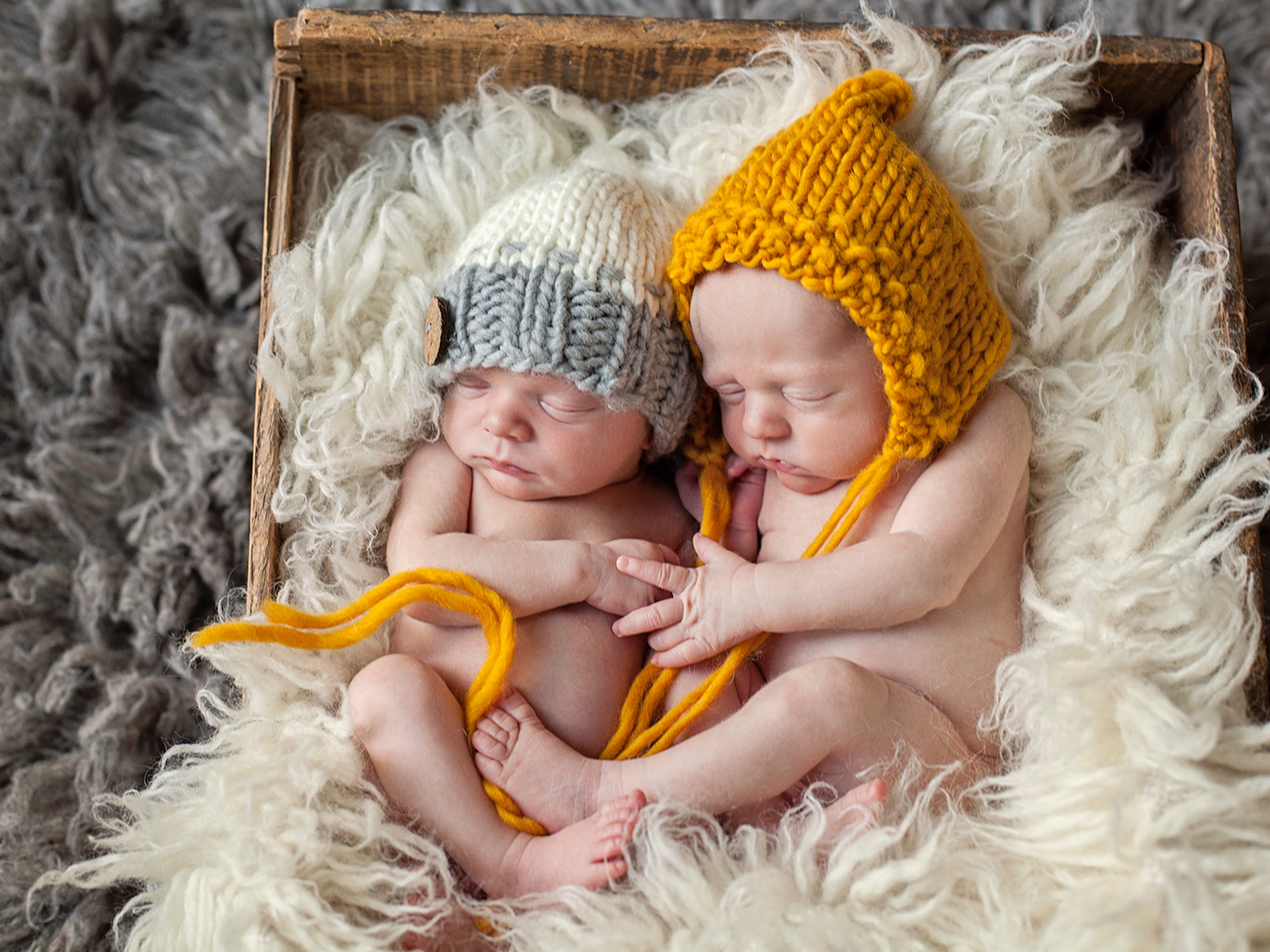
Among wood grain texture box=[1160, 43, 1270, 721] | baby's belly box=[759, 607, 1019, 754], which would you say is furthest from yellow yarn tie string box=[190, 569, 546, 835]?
wood grain texture box=[1160, 43, 1270, 721]

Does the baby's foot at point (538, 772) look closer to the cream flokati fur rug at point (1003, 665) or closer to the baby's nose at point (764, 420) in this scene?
the cream flokati fur rug at point (1003, 665)

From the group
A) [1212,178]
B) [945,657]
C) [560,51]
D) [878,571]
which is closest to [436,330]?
[560,51]

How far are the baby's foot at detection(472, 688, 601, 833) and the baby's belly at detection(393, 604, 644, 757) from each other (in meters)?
0.05

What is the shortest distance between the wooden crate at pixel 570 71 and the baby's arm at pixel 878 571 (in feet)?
1.06

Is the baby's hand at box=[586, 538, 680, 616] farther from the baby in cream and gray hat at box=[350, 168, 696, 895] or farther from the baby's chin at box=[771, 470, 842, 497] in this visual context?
the baby's chin at box=[771, 470, 842, 497]

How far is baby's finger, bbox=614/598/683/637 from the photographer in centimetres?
116

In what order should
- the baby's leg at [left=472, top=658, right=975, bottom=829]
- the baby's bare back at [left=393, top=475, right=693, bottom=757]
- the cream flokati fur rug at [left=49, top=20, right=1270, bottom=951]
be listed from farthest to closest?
the baby's bare back at [left=393, top=475, right=693, bottom=757] → the baby's leg at [left=472, top=658, right=975, bottom=829] → the cream flokati fur rug at [left=49, top=20, right=1270, bottom=951]

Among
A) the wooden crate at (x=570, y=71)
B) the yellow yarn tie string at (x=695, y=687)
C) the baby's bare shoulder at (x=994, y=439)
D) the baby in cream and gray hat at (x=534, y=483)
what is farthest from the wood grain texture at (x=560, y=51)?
the yellow yarn tie string at (x=695, y=687)

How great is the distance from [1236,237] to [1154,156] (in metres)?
0.20

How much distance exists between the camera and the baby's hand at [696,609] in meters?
1.14

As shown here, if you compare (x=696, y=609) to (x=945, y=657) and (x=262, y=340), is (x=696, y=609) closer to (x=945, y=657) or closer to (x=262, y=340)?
(x=945, y=657)

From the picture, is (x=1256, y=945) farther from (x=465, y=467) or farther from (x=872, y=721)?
(x=465, y=467)

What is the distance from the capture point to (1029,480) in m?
1.23

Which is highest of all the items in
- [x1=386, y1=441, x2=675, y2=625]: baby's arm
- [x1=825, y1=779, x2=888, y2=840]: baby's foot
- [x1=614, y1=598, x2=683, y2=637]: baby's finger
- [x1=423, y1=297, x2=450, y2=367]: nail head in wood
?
[x1=423, y1=297, x2=450, y2=367]: nail head in wood
